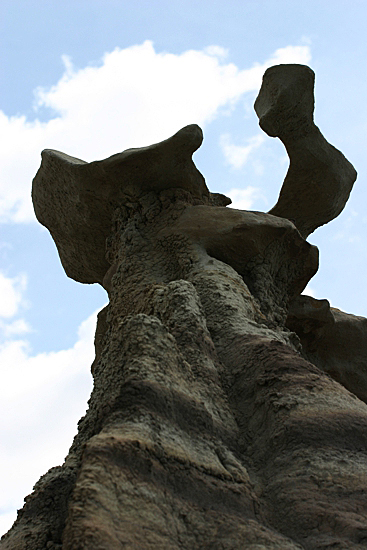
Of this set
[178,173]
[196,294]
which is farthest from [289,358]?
[178,173]

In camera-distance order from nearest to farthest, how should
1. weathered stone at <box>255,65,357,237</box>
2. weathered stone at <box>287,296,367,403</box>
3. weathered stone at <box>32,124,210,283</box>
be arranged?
1. weathered stone at <box>32,124,210,283</box>
2. weathered stone at <box>255,65,357,237</box>
3. weathered stone at <box>287,296,367,403</box>

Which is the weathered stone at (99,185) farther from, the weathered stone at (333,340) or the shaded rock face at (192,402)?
the weathered stone at (333,340)

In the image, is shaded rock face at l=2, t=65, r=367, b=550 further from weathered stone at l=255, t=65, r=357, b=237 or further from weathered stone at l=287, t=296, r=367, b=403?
weathered stone at l=255, t=65, r=357, b=237

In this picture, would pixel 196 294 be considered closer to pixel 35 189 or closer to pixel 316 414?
pixel 316 414

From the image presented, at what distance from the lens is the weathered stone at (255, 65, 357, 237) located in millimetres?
5059

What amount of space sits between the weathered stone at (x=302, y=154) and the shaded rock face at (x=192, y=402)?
1030 mm

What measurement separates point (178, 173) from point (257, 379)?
2222 millimetres

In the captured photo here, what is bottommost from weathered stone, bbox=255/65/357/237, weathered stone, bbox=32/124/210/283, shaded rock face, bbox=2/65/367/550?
shaded rock face, bbox=2/65/367/550

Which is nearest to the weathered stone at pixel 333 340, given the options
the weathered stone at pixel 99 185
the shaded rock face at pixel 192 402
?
the shaded rock face at pixel 192 402

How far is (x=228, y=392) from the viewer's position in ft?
9.12

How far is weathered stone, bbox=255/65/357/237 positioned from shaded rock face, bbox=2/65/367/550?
1030mm

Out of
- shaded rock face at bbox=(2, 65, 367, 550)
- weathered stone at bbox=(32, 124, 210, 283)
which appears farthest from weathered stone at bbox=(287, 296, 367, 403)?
weathered stone at bbox=(32, 124, 210, 283)

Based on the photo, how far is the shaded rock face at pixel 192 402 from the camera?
1924 millimetres

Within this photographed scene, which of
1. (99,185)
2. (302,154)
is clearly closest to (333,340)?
(302,154)
